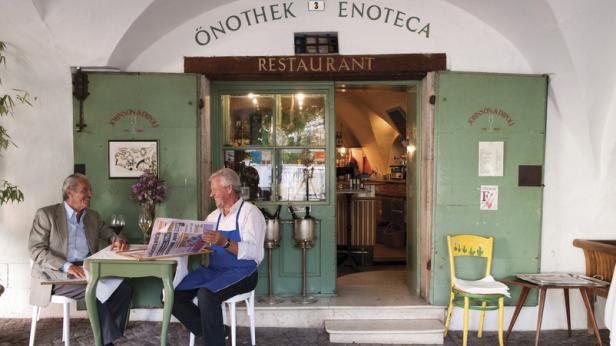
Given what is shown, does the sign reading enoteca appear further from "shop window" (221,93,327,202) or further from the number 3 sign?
"shop window" (221,93,327,202)

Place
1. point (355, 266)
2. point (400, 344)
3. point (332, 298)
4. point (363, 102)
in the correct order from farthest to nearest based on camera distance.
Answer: point (363, 102)
point (355, 266)
point (332, 298)
point (400, 344)

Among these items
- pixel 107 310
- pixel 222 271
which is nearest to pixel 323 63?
pixel 222 271

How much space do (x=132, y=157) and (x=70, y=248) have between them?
3.49 ft

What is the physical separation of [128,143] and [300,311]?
7.60ft

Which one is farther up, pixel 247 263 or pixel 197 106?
pixel 197 106

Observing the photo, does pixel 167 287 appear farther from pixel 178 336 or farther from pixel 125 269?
pixel 178 336

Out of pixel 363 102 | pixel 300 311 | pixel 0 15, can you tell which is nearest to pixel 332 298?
pixel 300 311

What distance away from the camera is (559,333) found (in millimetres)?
4605

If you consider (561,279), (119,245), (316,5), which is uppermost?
(316,5)

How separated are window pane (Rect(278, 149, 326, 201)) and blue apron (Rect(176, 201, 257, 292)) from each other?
1.37 m

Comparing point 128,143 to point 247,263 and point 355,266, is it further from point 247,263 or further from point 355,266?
point 355,266

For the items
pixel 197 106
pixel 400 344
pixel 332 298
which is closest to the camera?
pixel 400 344

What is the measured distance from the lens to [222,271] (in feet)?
12.4

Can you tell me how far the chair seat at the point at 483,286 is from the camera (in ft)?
13.4
